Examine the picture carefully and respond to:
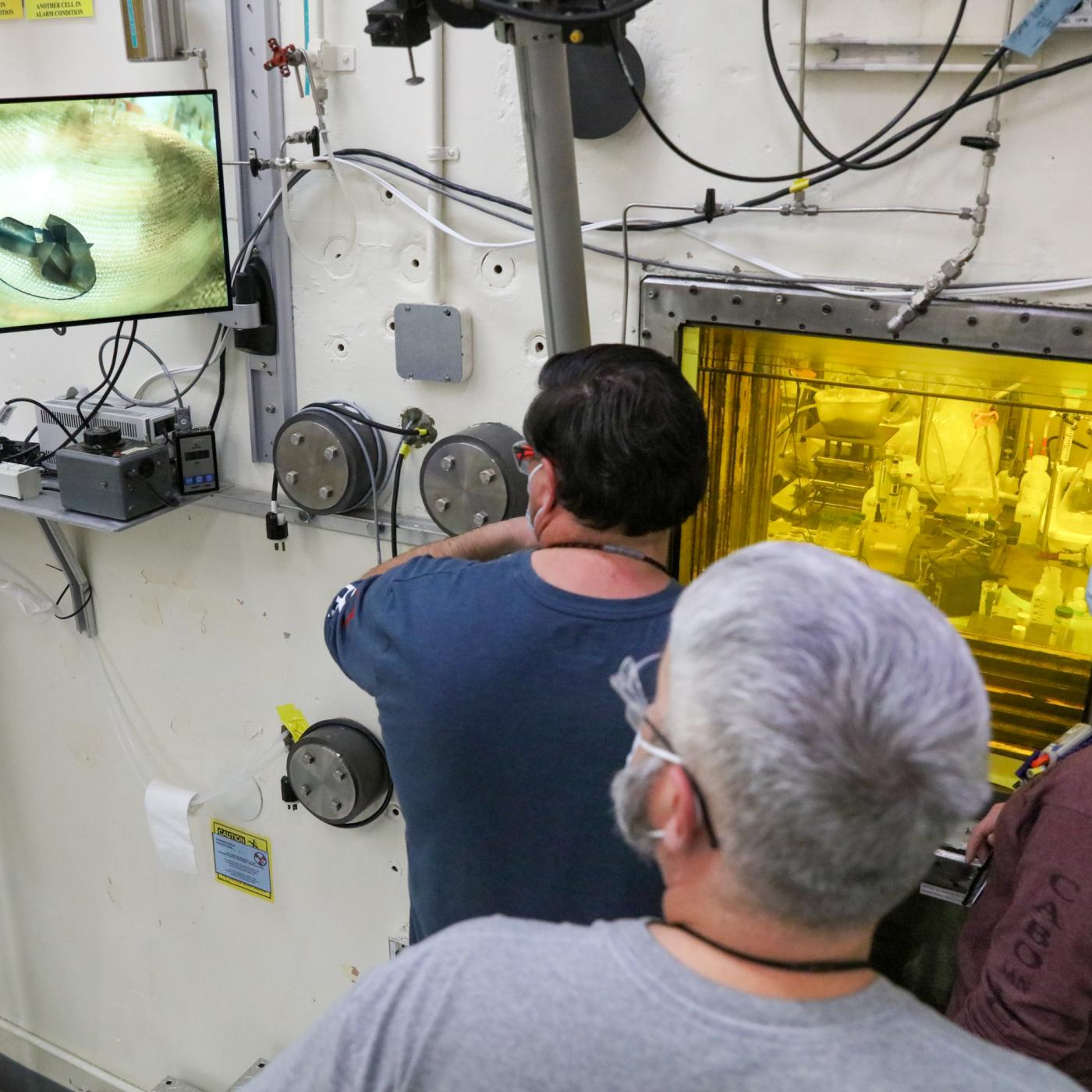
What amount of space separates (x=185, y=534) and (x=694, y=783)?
5.30ft

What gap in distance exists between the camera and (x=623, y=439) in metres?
1.17

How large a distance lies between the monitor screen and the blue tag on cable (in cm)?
111

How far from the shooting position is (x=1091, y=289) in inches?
52.6

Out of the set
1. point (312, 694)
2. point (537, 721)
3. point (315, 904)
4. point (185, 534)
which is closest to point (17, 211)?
point (185, 534)

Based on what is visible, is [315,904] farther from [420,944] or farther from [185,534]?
[420,944]

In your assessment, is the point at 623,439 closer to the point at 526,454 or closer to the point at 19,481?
the point at 526,454

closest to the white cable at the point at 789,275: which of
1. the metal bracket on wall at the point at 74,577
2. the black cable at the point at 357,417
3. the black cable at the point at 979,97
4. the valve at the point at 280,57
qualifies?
the black cable at the point at 979,97

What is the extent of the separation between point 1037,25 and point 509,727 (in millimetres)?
962

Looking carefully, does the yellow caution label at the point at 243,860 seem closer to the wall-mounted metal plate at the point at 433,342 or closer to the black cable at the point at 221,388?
the black cable at the point at 221,388

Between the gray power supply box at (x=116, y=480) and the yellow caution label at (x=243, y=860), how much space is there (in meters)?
0.76

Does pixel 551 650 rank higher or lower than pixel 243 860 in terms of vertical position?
higher

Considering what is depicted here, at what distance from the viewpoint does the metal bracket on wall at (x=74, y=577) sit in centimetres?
219

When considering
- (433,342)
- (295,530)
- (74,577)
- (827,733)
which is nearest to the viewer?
(827,733)

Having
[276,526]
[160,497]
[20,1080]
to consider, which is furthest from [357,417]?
[20,1080]
